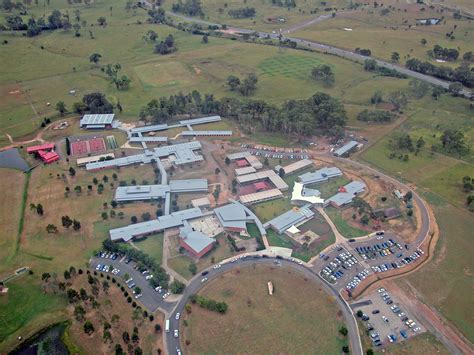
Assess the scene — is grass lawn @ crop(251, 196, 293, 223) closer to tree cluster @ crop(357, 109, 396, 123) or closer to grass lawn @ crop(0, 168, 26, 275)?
tree cluster @ crop(357, 109, 396, 123)

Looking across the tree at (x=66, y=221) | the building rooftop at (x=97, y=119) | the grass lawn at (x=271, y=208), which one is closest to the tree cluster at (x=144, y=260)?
the tree at (x=66, y=221)

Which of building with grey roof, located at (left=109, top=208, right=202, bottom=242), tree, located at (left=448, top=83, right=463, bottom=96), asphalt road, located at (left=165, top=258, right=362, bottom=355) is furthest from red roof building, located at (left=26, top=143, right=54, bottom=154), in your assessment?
tree, located at (left=448, top=83, right=463, bottom=96)

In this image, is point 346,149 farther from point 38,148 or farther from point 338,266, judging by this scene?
point 38,148

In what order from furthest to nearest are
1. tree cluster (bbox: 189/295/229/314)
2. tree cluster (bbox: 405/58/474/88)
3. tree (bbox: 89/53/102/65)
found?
tree (bbox: 89/53/102/65) < tree cluster (bbox: 405/58/474/88) < tree cluster (bbox: 189/295/229/314)

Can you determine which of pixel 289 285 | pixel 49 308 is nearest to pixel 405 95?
pixel 289 285

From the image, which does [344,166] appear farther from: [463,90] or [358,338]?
[463,90]

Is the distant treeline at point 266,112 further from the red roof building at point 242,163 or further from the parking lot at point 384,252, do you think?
the parking lot at point 384,252
